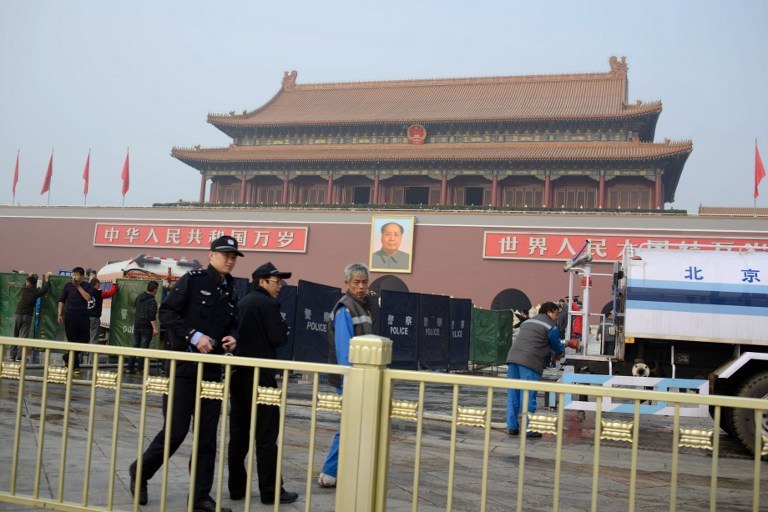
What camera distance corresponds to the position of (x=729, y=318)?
29.5 feet

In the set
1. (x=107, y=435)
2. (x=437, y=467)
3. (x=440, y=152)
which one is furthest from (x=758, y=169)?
(x=107, y=435)

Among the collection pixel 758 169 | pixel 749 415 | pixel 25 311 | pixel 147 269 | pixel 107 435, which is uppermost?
pixel 758 169

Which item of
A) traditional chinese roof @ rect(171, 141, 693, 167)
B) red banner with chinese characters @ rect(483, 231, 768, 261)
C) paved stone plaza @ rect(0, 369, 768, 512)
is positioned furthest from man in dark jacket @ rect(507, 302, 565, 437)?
traditional chinese roof @ rect(171, 141, 693, 167)

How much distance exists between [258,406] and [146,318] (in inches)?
302

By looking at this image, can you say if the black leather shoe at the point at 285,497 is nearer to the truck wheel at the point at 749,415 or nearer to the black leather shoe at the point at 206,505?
the black leather shoe at the point at 206,505

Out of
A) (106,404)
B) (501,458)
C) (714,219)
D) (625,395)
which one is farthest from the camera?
(714,219)

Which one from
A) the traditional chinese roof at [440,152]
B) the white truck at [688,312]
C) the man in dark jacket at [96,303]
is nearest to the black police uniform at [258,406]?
the white truck at [688,312]

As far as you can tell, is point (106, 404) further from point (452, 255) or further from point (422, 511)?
point (452, 255)

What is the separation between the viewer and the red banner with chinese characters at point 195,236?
30125 millimetres

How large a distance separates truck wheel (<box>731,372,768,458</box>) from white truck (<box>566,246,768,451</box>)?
2.15 ft

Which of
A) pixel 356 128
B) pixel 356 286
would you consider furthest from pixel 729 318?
pixel 356 128

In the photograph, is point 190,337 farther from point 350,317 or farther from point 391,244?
point 391,244

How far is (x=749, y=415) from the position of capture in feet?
24.2

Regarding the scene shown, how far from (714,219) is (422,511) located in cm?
2373
